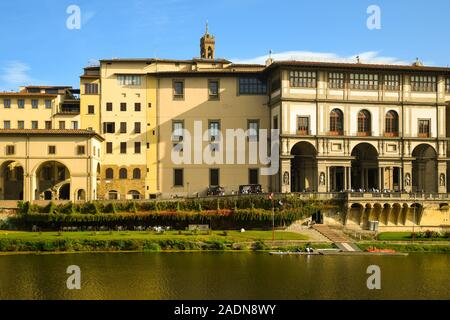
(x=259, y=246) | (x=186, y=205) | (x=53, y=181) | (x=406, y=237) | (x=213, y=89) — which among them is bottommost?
(x=259, y=246)

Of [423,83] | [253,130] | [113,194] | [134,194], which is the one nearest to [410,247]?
[423,83]

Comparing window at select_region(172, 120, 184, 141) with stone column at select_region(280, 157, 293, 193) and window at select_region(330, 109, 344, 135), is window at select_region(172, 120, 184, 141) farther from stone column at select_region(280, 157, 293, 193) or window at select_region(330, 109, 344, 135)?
window at select_region(330, 109, 344, 135)

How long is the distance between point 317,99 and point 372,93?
7.59 meters

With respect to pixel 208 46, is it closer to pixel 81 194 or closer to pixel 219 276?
pixel 81 194

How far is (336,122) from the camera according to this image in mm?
81500

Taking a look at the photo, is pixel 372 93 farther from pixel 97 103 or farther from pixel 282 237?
pixel 97 103

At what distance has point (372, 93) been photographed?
82062 millimetres

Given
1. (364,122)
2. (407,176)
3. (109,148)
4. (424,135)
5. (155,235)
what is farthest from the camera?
(109,148)

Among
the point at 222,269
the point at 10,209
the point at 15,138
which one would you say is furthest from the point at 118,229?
the point at 222,269

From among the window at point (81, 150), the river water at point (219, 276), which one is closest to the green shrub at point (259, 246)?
the river water at point (219, 276)

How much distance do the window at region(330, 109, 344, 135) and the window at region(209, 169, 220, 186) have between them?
54.3ft

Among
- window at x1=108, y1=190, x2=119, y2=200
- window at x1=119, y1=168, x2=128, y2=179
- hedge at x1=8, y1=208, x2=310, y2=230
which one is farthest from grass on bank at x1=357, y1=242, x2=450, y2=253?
window at x1=108, y1=190, x2=119, y2=200

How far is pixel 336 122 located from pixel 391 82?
8.96 m

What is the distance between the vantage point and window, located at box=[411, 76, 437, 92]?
83062 mm
